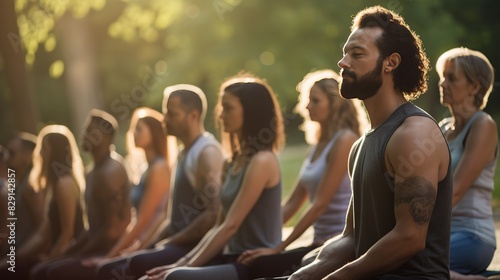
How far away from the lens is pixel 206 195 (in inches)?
272

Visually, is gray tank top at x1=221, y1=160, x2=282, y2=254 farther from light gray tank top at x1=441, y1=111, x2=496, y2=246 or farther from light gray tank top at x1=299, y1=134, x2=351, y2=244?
light gray tank top at x1=441, y1=111, x2=496, y2=246

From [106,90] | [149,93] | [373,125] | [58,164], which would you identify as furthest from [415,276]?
[106,90]

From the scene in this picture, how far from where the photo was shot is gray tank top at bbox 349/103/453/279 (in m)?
3.97

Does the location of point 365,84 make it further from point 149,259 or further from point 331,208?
point 149,259

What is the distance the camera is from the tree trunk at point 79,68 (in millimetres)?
31094

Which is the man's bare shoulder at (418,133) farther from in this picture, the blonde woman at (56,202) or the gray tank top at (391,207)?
the blonde woman at (56,202)

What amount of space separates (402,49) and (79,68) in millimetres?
29158

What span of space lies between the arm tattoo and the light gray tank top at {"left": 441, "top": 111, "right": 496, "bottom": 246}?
1.95 meters

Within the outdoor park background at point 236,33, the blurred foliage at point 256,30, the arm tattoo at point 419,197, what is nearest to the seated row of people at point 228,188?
the arm tattoo at point 419,197

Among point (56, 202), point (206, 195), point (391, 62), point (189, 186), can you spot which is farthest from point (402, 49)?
point (56, 202)

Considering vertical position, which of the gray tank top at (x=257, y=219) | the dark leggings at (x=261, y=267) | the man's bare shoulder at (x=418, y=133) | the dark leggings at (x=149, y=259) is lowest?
the dark leggings at (x=149, y=259)

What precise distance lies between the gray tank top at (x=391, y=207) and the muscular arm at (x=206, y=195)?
285 centimetres

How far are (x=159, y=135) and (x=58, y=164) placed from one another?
3.29 feet

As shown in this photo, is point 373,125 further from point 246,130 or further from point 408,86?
point 246,130
